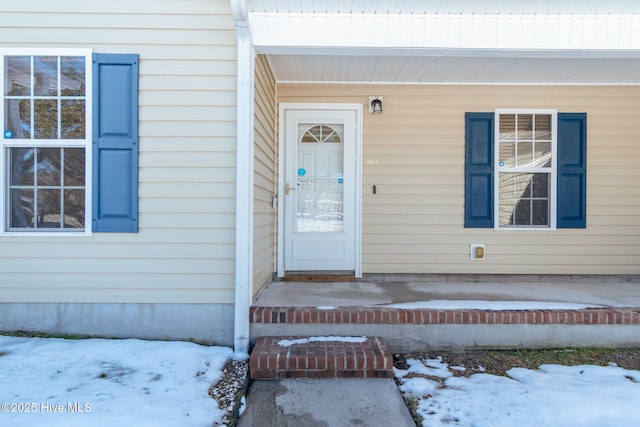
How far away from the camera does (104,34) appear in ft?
10.4

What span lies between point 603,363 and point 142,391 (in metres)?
3.11

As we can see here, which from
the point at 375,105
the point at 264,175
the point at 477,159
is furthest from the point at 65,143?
the point at 477,159

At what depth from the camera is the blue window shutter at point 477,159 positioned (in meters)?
4.54

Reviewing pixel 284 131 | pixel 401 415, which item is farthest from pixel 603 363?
pixel 284 131

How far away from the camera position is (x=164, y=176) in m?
3.20

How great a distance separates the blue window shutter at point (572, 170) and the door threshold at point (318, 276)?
237cm

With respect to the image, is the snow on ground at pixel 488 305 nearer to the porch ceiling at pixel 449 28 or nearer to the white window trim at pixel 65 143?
the porch ceiling at pixel 449 28

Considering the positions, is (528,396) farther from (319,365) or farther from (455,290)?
(455,290)

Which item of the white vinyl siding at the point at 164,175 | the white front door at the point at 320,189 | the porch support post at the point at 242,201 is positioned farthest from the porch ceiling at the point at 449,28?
the white front door at the point at 320,189

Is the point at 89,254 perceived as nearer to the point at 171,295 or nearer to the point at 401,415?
the point at 171,295

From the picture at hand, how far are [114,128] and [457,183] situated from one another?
337 centimetres

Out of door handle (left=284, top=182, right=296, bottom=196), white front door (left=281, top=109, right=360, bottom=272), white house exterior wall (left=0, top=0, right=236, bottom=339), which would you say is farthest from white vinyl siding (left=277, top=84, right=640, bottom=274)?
white house exterior wall (left=0, top=0, right=236, bottom=339)

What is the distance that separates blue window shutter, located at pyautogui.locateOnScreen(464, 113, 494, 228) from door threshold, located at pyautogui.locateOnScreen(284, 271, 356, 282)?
1.45 meters

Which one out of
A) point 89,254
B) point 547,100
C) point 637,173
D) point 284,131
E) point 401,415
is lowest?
point 401,415
